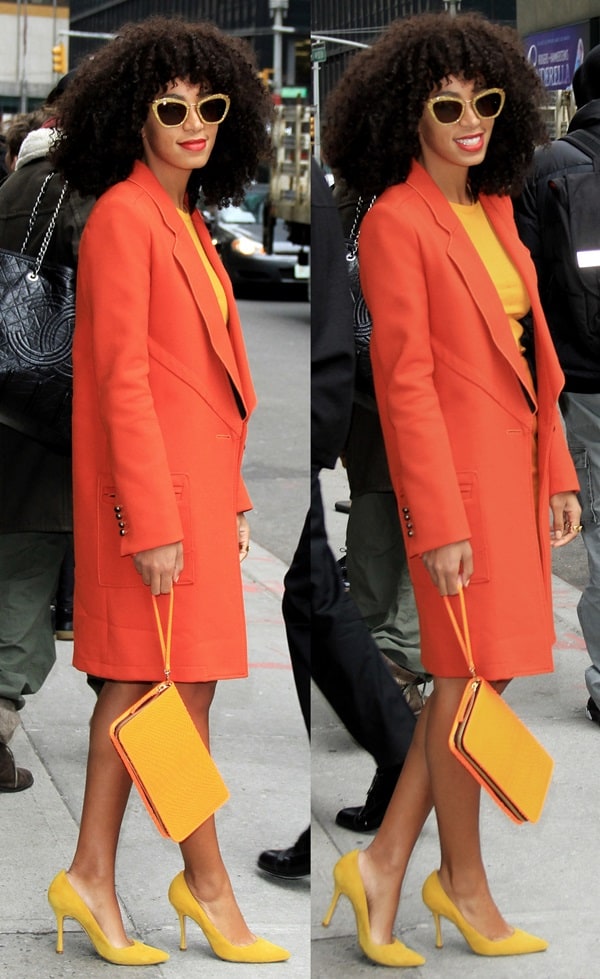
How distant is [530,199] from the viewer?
7.88ft

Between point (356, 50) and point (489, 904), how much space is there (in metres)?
1.34

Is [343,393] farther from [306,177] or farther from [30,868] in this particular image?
[30,868]

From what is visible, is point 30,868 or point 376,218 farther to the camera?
point 30,868

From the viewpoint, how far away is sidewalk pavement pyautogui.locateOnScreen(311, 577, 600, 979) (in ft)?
8.43

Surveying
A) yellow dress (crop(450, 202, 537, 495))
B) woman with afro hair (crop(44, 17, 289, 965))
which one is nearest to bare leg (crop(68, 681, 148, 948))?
woman with afro hair (crop(44, 17, 289, 965))

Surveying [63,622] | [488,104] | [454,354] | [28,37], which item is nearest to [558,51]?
[488,104]

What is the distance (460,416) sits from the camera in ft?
7.95

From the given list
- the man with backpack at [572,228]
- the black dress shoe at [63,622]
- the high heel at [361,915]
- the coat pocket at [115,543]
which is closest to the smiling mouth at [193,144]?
the coat pocket at [115,543]

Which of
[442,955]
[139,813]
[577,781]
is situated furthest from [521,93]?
[139,813]

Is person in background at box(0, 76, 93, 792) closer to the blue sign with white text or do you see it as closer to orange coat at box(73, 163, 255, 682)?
orange coat at box(73, 163, 255, 682)

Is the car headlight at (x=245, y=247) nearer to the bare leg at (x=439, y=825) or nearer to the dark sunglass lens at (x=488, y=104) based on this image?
the dark sunglass lens at (x=488, y=104)

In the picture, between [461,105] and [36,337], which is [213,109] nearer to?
[461,105]

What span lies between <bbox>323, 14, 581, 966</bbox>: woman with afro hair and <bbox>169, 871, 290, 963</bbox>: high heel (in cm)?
51

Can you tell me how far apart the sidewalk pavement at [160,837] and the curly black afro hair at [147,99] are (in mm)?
1305
